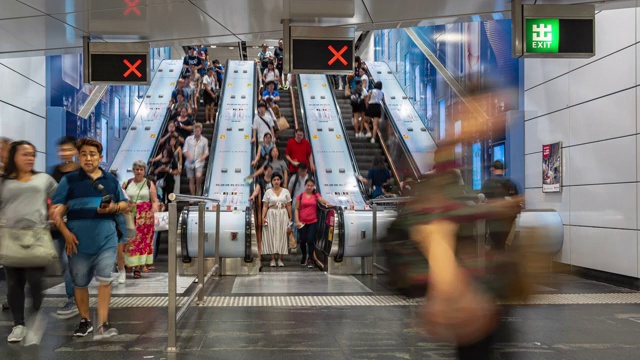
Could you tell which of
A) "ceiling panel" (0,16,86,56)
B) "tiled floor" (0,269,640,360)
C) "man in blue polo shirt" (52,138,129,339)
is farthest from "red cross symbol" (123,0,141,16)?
"tiled floor" (0,269,640,360)

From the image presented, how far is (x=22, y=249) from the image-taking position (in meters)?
4.82

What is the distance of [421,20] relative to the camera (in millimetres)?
8383

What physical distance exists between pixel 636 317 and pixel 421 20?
4.46 metres

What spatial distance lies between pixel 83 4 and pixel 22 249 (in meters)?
3.47

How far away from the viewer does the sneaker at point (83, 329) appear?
508cm

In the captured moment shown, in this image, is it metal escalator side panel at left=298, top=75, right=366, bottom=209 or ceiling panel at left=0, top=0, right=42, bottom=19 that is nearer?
ceiling panel at left=0, top=0, right=42, bottom=19

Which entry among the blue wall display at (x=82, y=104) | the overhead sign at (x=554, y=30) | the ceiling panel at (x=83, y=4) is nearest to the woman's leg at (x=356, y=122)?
the blue wall display at (x=82, y=104)

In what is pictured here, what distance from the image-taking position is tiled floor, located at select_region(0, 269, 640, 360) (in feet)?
14.9

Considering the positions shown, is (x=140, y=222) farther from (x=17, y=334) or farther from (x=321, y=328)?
(x=321, y=328)

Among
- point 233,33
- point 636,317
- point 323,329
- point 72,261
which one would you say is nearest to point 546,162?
point 636,317

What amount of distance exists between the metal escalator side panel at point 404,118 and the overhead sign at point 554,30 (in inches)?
230

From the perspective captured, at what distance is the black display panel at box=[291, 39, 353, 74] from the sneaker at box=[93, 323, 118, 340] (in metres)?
4.24

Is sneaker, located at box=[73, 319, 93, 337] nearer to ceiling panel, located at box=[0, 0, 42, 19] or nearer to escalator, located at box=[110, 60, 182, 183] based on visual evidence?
ceiling panel, located at box=[0, 0, 42, 19]

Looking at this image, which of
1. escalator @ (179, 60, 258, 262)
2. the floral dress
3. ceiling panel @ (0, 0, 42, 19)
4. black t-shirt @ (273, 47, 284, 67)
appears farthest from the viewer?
black t-shirt @ (273, 47, 284, 67)
